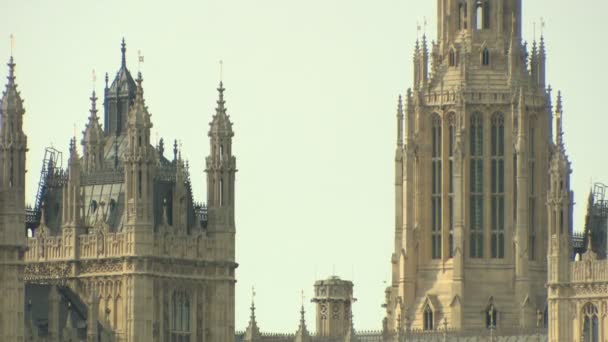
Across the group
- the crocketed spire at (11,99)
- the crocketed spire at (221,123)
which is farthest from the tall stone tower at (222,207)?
the crocketed spire at (11,99)

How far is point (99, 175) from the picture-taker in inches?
7613

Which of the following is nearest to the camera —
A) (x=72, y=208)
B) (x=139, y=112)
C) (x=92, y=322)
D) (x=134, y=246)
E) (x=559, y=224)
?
(x=92, y=322)

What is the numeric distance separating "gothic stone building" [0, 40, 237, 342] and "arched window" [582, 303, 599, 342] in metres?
17.8

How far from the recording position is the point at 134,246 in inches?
7431

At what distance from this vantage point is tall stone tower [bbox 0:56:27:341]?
581ft

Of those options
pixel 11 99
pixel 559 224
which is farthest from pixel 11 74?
pixel 559 224

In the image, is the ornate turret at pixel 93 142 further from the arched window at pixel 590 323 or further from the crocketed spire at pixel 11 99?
the arched window at pixel 590 323

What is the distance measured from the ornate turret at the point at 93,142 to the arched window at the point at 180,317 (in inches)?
339

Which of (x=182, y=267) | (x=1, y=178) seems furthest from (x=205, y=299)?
(x=1, y=178)

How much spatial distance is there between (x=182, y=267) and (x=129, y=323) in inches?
192

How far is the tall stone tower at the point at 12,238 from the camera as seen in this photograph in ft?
581

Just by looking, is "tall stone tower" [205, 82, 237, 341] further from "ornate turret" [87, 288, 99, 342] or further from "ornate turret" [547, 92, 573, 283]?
"ornate turret" [547, 92, 573, 283]

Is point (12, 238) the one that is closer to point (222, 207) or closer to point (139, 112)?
point (139, 112)

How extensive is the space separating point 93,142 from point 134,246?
9931mm
